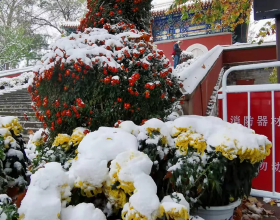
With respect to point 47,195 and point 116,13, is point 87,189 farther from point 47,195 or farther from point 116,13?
point 116,13

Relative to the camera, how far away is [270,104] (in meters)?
2.39

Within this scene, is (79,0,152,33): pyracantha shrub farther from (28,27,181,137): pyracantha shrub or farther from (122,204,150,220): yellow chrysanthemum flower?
(122,204,150,220): yellow chrysanthemum flower

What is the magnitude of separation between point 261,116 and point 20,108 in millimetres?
6078

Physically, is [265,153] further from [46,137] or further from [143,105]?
[46,137]

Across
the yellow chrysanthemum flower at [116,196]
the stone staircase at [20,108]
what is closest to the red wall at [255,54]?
the stone staircase at [20,108]

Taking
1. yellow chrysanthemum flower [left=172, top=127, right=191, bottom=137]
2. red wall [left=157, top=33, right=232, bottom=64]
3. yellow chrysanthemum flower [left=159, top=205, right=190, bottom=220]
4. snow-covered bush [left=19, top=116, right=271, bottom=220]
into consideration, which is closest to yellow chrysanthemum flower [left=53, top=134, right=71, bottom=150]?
snow-covered bush [left=19, top=116, right=271, bottom=220]

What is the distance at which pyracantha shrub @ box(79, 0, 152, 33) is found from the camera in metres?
2.98

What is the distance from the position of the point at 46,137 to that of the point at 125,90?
0.94m

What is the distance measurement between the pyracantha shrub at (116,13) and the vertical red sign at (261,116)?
4.69 ft

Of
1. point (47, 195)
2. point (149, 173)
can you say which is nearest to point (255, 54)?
point (149, 173)

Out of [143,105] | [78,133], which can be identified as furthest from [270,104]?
[78,133]

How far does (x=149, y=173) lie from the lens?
1.57 meters

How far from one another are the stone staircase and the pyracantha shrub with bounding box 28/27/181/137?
2.93 metres

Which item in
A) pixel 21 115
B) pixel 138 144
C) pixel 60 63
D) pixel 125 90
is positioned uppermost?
pixel 60 63
